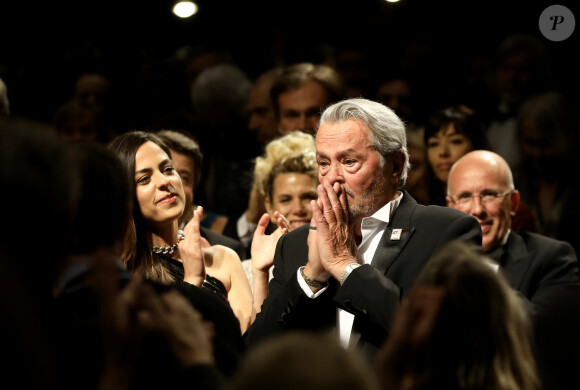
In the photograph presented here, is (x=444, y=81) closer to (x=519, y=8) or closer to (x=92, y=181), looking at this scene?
(x=519, y=8)

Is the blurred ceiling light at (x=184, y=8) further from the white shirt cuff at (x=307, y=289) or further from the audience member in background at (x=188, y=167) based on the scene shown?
the white shirt cuff at (x=307, y=289)

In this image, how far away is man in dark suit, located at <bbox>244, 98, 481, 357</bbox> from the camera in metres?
2.81

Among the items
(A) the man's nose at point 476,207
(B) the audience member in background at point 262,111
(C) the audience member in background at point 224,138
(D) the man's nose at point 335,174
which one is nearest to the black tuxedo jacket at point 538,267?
(A) the man's nose at point 476,207

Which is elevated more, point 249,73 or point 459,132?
point 249,73

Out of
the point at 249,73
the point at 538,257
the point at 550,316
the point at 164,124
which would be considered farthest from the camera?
the point at 249,73

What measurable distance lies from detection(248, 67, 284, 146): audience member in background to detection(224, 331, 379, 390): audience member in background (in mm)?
4044

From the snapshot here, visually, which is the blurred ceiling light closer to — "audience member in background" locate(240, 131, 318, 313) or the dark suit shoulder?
"audience member in background" locate(240, 131, 318, 313)

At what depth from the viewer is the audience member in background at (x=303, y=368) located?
1306mm

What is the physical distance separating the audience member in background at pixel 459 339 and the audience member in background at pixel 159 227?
1.75m

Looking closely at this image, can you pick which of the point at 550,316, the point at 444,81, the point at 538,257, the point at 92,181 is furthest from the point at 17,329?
the point at 444,81

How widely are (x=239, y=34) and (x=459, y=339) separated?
5.24 meters

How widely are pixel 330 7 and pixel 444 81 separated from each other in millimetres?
1250

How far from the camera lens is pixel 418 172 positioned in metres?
4.92

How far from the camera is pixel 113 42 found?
6449 mm
